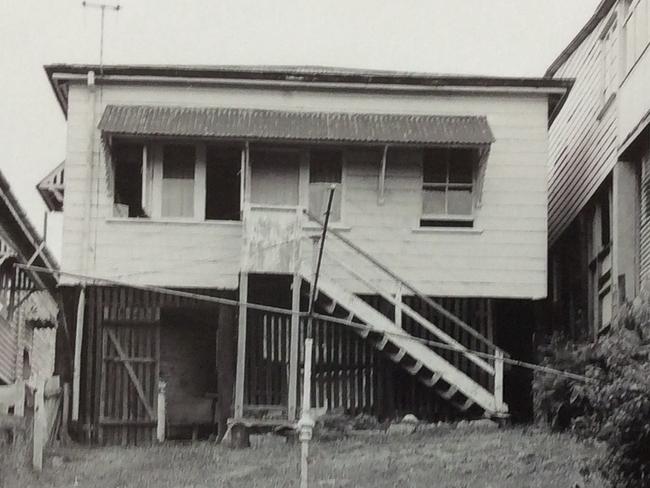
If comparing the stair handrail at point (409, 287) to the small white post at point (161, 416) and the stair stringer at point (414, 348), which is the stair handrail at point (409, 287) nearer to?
the stair stringer at point (414, 348)

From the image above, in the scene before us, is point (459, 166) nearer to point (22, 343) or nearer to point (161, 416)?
point (161, 416)

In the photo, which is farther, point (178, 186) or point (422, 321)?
point (178, 186)

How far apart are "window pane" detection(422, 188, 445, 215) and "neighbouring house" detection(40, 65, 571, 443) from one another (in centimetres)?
4

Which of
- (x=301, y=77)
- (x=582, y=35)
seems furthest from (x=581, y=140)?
(x=301, y=77)

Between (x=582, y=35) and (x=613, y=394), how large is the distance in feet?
46.0

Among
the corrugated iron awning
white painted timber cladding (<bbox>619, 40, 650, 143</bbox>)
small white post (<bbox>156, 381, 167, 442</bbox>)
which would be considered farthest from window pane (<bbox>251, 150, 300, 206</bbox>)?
white painted timber cladding (<bbox>619, 40, 650, 143</bbox>)

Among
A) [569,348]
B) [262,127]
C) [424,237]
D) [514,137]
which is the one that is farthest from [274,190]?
[569,348]

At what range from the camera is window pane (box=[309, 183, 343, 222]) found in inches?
962

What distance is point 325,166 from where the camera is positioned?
81.2ft

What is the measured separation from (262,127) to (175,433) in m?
5.79

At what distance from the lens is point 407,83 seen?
24719 mm

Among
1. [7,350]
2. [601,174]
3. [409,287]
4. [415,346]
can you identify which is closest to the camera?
[409,287]

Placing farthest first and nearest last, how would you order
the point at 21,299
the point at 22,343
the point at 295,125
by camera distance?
the point at 22,343 → the point at 21,299 → the point at 295,125

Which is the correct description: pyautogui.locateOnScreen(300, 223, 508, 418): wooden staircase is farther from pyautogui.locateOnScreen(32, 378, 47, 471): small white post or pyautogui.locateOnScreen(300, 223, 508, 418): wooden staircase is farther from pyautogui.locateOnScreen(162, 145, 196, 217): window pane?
pyautogui.locateOnScreen(32, 378, 47, 471): small white post
